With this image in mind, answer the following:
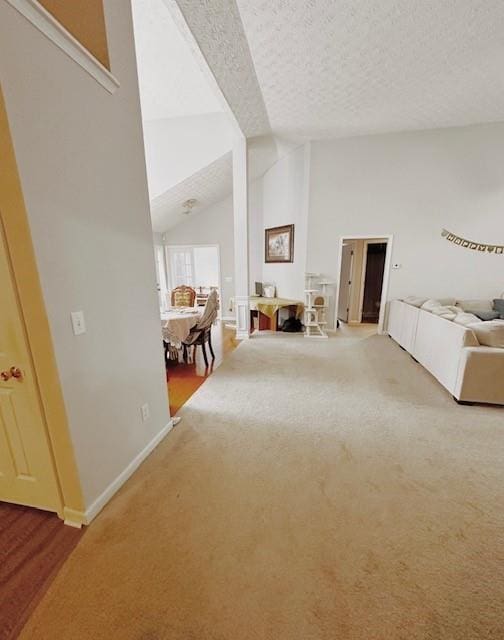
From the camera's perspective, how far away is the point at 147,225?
183 centimetres

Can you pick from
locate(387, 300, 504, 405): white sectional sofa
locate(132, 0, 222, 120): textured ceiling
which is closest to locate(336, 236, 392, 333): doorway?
locate(387, 300, 504, 405): white sectional sofa

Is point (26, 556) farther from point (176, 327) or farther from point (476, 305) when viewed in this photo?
point (476, 305)

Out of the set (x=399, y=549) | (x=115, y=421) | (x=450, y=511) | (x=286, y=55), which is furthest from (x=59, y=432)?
(x=286, y=55)

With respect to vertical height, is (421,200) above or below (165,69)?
below

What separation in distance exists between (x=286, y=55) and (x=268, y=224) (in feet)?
11.2

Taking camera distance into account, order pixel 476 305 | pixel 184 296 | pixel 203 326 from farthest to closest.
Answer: pixel 184 296 → pixel 476 305 → pixel 203 326

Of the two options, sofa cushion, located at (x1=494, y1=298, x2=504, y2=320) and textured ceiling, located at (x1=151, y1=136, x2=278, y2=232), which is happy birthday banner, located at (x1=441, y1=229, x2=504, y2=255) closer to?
sofa cushion, located at (x1=494, y1=298, x2=504, y2=320)

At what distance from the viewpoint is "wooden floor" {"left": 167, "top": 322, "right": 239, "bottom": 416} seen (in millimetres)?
2810

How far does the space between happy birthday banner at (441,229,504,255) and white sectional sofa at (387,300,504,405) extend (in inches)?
84.9

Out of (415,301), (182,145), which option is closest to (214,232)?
(182,145)

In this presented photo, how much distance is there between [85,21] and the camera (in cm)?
128

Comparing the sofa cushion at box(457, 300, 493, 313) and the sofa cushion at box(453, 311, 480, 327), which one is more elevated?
the sofa cushion at box(453, 311, 480, 327)

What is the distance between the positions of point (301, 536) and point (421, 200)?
17.5 feet

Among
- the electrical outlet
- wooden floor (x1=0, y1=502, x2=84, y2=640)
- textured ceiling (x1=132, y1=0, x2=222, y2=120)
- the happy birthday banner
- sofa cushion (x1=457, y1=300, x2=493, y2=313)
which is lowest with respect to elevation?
wooden floor (x1=0, y1=502, x2=84, y2=640)
